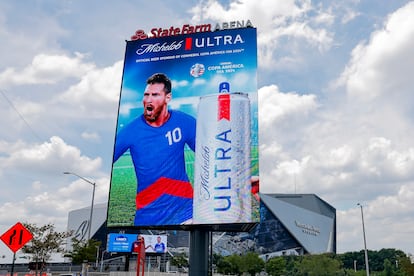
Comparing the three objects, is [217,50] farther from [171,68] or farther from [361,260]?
[361,260]

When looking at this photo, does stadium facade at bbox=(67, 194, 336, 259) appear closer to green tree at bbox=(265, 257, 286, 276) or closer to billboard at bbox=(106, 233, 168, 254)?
green tree at bbox=(265, 257, 286, 276)

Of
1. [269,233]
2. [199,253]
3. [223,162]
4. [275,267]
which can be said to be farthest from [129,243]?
[269,233]

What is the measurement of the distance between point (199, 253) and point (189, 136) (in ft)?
23.1

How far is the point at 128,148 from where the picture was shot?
98.2ft

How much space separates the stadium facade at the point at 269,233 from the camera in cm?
13638

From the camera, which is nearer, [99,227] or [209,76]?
[209,76]

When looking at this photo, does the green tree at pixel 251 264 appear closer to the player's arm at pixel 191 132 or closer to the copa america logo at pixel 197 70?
the player's arm at pixel 191 132

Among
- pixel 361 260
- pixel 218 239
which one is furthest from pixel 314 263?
pixel 361 260

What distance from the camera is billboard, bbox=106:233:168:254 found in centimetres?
8394

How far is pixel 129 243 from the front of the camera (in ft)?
279

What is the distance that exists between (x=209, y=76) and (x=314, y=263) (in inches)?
2452

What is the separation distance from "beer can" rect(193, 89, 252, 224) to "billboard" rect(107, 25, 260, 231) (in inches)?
2.2

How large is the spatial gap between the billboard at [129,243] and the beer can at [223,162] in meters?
57.2

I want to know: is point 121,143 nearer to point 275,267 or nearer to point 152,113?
point 152,113
